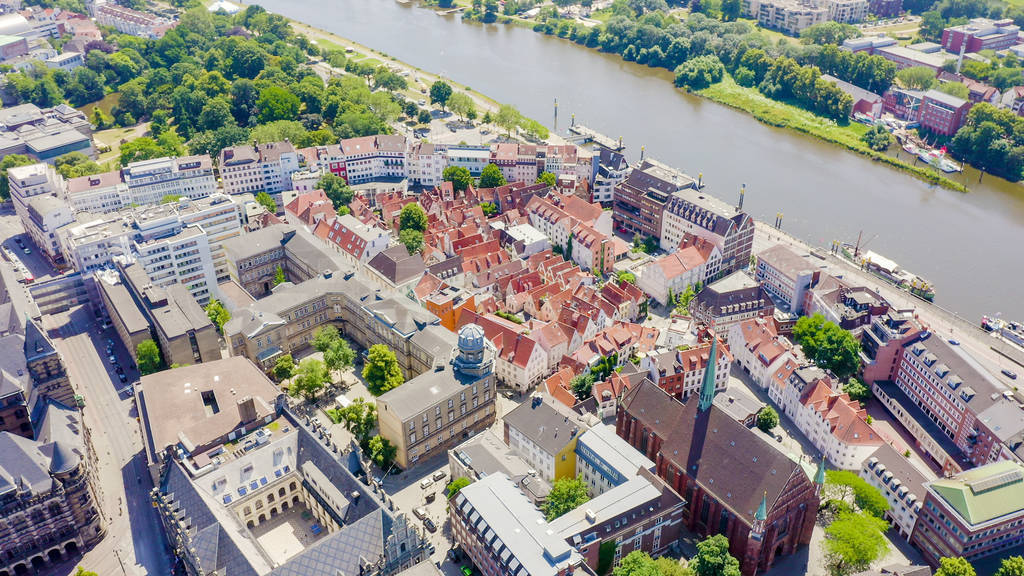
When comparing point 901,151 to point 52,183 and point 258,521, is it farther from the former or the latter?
point 52,183

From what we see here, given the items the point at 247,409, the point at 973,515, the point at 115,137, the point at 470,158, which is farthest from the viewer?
the point at 115,137

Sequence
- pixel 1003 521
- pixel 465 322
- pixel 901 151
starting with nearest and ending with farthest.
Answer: pixel 1003 521, pixel 465 322, pixel 901 151

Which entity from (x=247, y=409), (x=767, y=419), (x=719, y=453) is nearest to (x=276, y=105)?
(x=247, y=409)

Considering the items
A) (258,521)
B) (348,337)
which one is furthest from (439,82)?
(258,521)

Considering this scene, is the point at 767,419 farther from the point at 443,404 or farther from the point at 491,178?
the point at 491,178

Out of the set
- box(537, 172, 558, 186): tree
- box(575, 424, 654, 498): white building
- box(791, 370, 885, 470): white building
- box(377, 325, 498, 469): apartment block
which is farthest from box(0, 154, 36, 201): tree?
box(791, 370, 885, 470): white building

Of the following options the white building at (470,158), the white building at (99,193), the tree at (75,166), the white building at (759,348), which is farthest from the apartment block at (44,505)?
the white building at (470,158)
